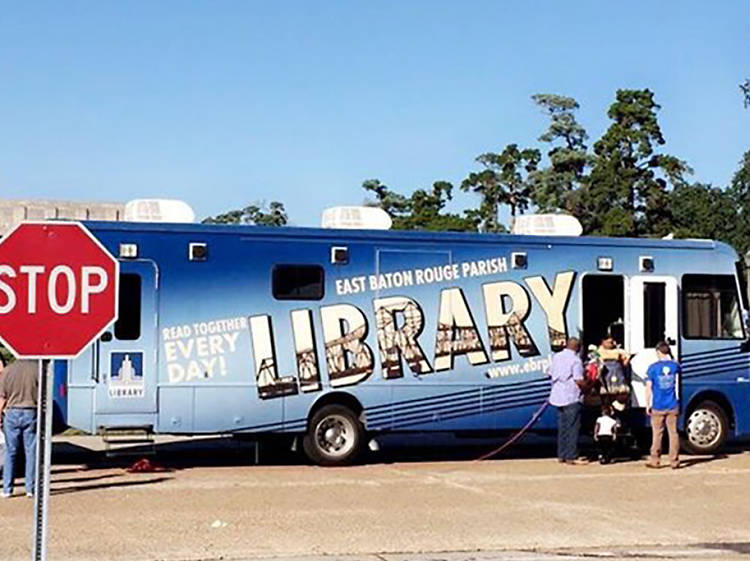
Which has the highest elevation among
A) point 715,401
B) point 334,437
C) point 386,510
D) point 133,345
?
point 133,345

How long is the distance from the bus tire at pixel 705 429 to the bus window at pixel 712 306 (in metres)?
1.01

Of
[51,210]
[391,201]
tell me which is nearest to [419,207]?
[391,201]

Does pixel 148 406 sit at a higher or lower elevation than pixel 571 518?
higher

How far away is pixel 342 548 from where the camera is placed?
10.7 m

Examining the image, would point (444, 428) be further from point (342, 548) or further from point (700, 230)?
point (700, 230)

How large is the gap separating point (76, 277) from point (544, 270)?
1088cm

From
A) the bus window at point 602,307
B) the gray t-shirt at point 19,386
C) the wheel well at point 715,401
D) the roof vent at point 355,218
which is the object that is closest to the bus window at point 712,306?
the wheel well at point 715,401

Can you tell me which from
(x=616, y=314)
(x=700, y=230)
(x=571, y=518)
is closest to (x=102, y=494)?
(x=571, y=518)

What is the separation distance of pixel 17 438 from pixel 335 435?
4.30 metres

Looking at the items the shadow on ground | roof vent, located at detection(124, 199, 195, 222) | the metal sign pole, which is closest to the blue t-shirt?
the shadow on ground

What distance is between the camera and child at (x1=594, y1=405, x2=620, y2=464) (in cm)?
1697

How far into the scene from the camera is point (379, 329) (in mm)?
16656

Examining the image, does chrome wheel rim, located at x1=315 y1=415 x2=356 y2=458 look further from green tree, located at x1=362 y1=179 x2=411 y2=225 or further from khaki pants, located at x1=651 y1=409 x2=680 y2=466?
green tree, located at x1=362 y1=179 x2=411 y2=225

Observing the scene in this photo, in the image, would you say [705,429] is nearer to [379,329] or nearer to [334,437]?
[379,329]
